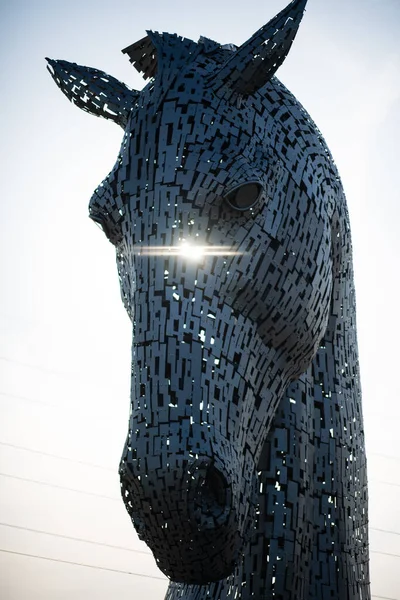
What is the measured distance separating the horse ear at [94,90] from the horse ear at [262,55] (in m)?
0.52

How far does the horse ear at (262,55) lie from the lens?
309cm

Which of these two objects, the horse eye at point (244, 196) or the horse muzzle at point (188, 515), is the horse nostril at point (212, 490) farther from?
the horse eye at point (244, 196)

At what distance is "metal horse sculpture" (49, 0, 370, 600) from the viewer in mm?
2504

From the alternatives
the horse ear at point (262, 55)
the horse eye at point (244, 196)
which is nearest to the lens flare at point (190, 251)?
the horse eye at point (244, 196)

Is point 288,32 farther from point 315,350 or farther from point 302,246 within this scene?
point 315,350

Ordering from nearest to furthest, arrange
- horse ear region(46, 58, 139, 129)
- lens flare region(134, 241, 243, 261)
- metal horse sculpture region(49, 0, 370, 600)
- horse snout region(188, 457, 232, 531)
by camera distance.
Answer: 1. horse snout region(188, 457, 232, 531)
2. metal horse sculpture region(49, 0, 370, 600)
3. lens flare region(134, 241, 243, 261)
4. horse ear region(46, 58, 139, 129)

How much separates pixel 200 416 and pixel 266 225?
2.53ft

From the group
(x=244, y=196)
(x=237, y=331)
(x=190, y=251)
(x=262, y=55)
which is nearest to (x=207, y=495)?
(x=237, y=331)

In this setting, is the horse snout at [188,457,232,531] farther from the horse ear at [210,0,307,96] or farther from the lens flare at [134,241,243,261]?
the horse ear at [210,0,307,96]

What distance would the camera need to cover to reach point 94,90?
12.1ft

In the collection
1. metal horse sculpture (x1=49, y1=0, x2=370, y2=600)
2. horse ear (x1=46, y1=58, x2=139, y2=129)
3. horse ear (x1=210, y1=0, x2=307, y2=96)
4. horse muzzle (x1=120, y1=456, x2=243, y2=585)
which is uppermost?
horse ear (x1=46, y1=58, x2=139, y2=129)

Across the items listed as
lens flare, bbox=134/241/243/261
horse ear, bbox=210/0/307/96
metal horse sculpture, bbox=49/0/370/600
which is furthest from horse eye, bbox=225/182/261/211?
horse ear, bbox=210/0/307/96

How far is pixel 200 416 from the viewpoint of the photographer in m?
2.54

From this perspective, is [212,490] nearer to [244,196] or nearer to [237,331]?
[237,331]
